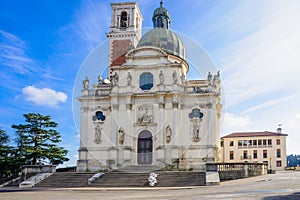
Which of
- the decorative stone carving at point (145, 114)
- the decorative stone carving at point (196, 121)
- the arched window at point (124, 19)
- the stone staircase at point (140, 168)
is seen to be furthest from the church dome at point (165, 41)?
the stone staircase at point (140, 168)

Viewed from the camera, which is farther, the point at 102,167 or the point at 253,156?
the point at 253,156

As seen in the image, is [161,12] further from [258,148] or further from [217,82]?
[258,148]

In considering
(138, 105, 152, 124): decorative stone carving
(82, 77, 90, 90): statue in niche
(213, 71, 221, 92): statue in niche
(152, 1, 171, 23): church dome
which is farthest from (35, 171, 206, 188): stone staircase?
(152, 1, 171, 23): church dome

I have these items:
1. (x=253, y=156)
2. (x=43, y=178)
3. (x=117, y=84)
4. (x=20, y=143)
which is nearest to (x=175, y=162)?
(x=117, y=84)

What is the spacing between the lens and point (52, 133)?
40.8 m

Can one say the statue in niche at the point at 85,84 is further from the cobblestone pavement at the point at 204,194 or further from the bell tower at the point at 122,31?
the cobblestone pavement at the point at 204,194

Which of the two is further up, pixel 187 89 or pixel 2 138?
pixel 187 89

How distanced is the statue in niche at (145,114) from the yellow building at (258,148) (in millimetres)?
32088

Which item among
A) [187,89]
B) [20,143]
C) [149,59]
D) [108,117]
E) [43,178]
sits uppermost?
[149,59]

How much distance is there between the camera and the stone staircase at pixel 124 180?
90.9 ft

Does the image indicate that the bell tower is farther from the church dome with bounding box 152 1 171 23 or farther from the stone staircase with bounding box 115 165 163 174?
the stone staircase with bounding box 115 165 163 174

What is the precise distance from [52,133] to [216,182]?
2162 cm

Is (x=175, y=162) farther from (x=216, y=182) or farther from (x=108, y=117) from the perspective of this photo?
(x=216, y=182)

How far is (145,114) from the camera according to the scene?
4141cm
